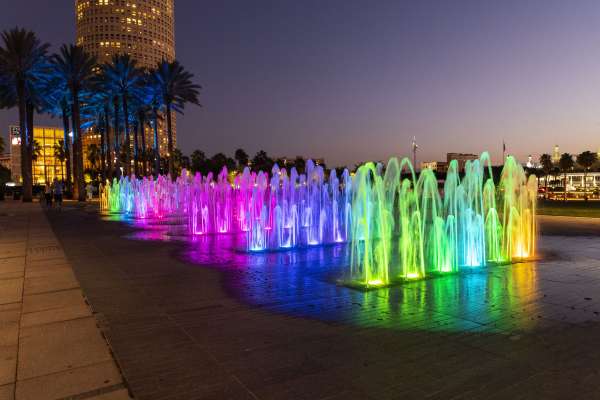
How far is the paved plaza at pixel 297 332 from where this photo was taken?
3.58 m

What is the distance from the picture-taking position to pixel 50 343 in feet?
14.8

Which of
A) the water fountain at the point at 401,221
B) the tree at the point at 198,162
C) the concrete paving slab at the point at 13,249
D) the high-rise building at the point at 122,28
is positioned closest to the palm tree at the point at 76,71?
the water fountain at the point at 401,221

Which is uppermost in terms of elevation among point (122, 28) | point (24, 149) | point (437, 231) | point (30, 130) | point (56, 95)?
point (122, 28)

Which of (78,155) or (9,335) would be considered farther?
(78,155)

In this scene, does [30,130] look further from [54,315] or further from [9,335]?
[9,335]

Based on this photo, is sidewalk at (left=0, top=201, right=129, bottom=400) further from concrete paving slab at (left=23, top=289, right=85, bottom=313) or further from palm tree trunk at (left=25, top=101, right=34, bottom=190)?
palm tree trunk at (left=25, top=101, right=34, bottom=190)

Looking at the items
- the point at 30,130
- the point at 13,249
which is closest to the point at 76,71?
the point at 30,130

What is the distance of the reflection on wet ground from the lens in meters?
5.25

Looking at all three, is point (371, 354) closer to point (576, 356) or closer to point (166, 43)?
point (576, 356)

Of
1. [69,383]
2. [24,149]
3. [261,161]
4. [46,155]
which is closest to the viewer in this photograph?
[69,383]

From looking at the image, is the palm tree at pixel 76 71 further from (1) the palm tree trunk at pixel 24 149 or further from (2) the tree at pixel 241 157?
(2) the tree at pixel 241 157

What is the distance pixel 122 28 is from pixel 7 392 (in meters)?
162

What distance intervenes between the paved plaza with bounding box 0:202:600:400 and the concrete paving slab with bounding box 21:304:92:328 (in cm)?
3

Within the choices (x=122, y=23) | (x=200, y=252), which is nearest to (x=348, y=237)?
(x=200, y=252)
